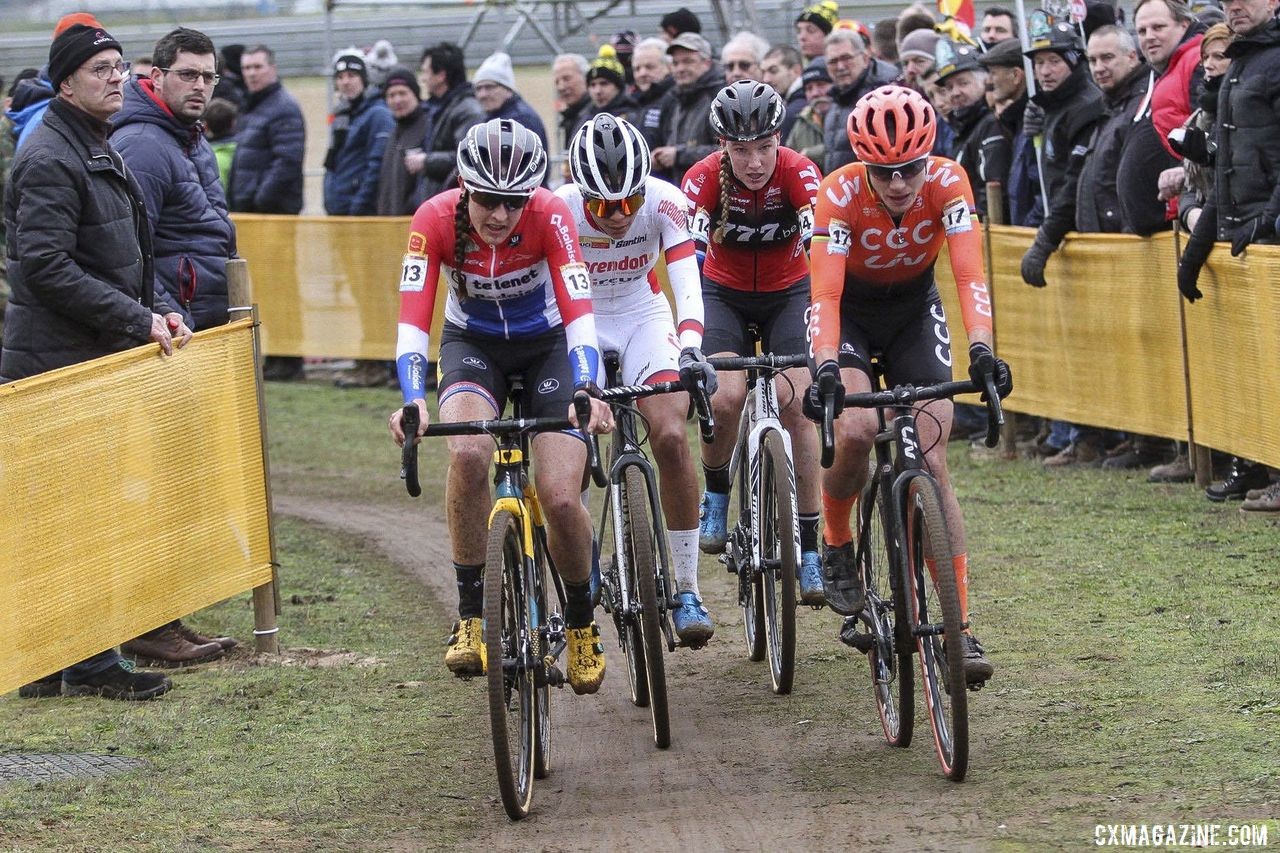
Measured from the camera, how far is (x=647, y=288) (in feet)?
27.5

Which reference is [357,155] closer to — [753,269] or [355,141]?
[355,141]

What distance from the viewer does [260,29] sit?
32.2 meters

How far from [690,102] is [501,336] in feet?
26.0

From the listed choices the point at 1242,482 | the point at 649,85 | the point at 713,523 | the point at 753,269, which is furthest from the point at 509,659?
the point at 649,85

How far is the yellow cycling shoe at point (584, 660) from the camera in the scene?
286 inches

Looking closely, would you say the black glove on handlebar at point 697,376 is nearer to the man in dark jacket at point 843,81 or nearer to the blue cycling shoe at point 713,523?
the blue cycling shoe at point 713,523

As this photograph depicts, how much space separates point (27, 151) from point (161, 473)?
5.05 ft

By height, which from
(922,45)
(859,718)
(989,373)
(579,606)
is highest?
(922,45)

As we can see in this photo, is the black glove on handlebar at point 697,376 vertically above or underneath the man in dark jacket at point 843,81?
underneath

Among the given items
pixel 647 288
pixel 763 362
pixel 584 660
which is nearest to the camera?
pixel 584 660

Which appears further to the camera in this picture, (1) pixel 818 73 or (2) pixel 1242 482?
(1) pixel 818 73

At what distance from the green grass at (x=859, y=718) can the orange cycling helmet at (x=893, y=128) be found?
223cm

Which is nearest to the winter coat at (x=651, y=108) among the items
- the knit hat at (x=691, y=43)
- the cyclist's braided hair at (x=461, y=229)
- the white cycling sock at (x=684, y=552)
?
the knit hat at (x=691, y=43)

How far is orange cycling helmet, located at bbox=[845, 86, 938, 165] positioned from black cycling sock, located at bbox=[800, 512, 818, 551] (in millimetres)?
2198
